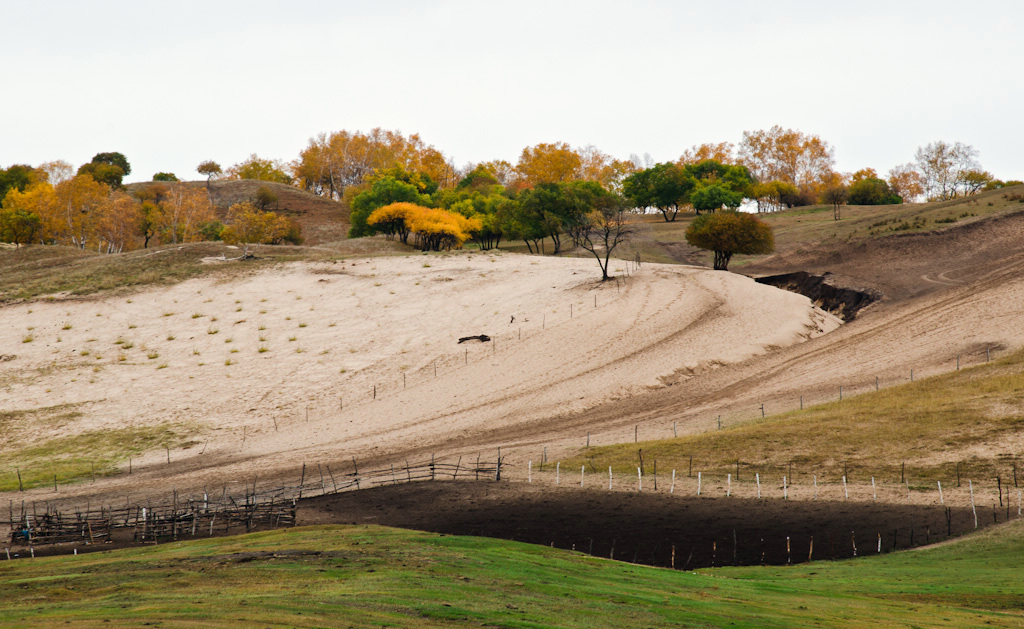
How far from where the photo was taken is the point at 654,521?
30969 mm

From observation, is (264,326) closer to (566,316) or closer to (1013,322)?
(566,316)

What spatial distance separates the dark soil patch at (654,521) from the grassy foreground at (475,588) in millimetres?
A: 2295

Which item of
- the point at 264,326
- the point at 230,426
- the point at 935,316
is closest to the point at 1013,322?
the point at 935,316

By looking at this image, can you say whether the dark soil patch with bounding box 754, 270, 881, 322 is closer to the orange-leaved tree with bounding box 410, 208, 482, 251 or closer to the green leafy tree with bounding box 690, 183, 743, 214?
the orange-leaved tree with bounding box 410, 208, 482, 251

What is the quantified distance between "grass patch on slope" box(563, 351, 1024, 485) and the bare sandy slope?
34.5 feet

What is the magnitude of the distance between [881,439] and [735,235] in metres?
44.6

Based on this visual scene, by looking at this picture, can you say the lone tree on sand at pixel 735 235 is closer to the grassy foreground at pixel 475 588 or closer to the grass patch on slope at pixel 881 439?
the grass patch on slope at pixel 881 439

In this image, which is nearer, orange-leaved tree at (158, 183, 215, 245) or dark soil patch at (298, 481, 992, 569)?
dark soil patch at (298, 481, 992, 569)

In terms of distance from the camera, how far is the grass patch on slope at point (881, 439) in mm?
35250

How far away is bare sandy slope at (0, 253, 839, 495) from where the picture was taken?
168ft

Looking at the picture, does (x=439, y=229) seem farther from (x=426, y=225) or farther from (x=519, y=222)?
Result: (x=519, y=222)

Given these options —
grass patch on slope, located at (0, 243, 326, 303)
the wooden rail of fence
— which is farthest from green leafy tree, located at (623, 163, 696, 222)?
the wooden rail of fence

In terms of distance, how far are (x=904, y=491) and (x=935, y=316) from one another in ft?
101

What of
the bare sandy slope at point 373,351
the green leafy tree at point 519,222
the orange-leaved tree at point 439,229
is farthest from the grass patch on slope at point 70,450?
the green leafy tree at point 519,222
